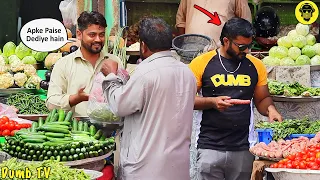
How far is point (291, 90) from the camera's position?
8.48 m

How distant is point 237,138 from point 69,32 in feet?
11.3

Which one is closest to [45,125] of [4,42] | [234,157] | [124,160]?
[124,160]

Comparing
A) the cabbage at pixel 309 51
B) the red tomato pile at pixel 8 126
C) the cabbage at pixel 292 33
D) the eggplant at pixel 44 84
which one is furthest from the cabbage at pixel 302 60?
the red tomato pile at pixel 8 126

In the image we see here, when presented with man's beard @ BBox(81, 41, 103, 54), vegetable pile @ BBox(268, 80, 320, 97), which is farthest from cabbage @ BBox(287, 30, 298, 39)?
man's beard @ BBox(81, 41, 103, 54)

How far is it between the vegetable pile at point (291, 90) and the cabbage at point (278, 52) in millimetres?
855

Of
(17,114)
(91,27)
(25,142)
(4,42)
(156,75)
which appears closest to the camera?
(156,75)

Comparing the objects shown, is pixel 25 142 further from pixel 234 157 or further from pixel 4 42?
pixel 4 42

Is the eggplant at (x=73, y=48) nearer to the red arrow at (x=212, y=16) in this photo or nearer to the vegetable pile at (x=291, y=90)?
the red arrow at (x=212, y=16)

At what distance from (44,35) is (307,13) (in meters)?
3.38

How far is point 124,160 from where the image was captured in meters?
5.71

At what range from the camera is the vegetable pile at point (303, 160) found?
224 inches

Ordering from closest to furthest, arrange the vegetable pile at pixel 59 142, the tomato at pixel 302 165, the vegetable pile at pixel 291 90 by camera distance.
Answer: the tomato at pixel 302 165
the vegetable pile at pixel 59 142
the vegetable pile at pixel 291 90

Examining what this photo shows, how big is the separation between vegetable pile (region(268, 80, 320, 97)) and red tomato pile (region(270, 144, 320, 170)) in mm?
2408

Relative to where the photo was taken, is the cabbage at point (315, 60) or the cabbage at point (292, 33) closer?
the cabbage at point (315, 60)
